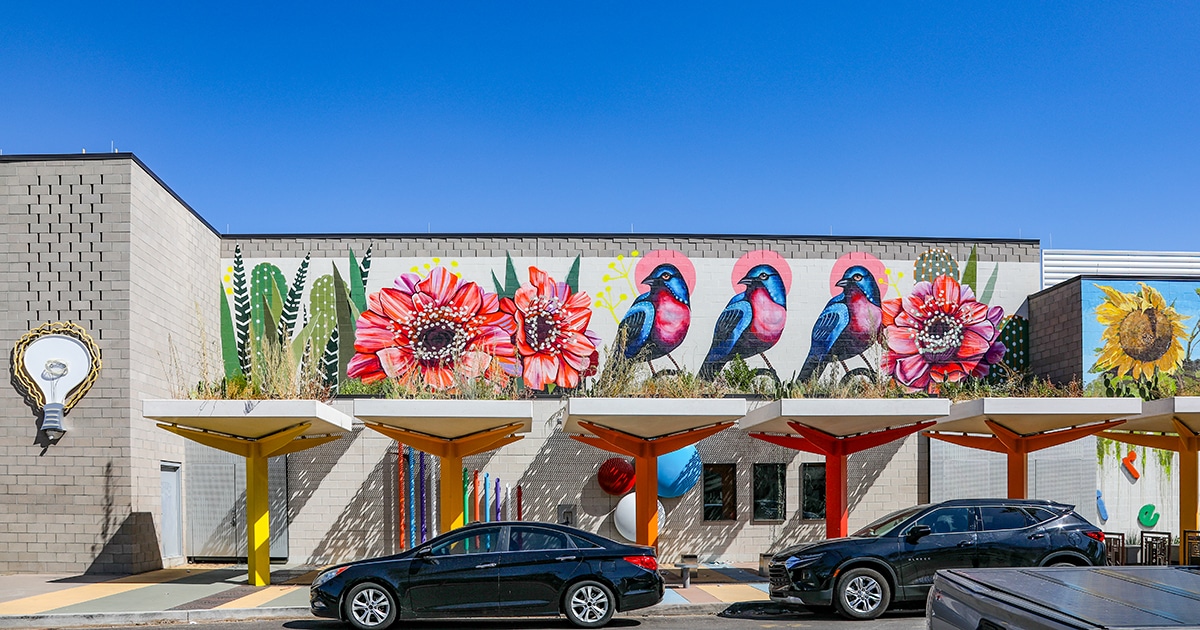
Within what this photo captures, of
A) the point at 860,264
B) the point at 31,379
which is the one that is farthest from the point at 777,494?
the point at 31,379

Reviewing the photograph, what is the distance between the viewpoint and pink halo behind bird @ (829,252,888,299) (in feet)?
75.3

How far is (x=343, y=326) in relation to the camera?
22.6 meters

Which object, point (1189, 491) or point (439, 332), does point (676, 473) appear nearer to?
point (439, 332)

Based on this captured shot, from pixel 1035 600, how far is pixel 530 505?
17862 mm

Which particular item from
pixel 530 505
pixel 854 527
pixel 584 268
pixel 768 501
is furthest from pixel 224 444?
pixel 854 527

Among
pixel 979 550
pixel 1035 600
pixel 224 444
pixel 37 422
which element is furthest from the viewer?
pixel 37 422

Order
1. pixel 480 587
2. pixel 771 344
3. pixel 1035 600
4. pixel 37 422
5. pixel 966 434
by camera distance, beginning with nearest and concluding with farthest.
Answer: pixel 1035 600 → pixel 480 587 → pixel 37 422 → pixel 966 434 → pixel 771 344

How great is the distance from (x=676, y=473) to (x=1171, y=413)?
8.78m

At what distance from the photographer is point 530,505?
829 inches

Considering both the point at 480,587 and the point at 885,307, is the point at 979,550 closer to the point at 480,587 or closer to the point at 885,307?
the point at 480,587

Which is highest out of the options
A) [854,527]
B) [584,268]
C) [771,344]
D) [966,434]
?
[584,268]

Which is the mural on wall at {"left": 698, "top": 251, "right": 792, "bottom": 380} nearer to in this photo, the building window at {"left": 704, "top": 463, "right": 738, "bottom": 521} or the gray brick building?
the gray brick building

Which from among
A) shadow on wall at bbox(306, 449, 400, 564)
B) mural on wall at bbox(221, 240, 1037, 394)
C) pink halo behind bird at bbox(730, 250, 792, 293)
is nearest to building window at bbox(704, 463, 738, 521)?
mural on wall at bbox(221, 240, 1037, 394)

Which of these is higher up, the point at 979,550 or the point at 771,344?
the point at 771,344
